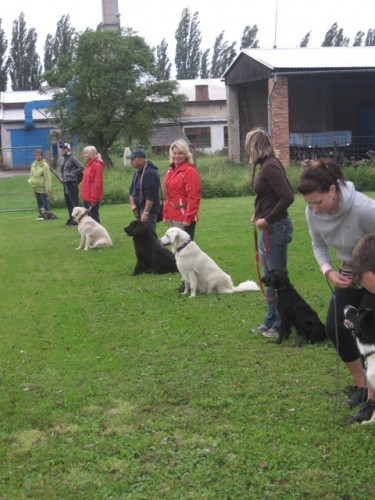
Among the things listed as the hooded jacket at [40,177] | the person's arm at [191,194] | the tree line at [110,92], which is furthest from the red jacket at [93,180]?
the tree line at [110,92]

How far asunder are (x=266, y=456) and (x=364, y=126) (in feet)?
108

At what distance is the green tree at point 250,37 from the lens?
2874 inches

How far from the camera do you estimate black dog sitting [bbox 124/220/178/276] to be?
10.4 metres

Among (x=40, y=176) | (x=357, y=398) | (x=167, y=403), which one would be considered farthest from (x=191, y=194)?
(x=40, y=176)

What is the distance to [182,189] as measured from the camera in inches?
341

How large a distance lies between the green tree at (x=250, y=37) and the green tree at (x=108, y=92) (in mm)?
36823

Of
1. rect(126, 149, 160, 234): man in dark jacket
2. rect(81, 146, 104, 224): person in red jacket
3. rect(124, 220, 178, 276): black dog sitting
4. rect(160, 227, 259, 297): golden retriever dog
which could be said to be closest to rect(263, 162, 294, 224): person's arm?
rect(160, 227, 259, 297): golden retriever dog

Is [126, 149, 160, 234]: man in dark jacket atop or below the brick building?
below

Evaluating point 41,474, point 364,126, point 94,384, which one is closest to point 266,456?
point 41,474

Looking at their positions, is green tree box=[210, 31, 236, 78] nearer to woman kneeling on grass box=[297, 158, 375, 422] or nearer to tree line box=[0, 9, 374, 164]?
tree line box=[0, 9, 374, 164]

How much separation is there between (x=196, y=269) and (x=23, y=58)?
60431 mm

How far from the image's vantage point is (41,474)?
4027 millimetres

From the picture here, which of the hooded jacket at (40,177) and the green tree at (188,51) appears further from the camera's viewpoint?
the green tree at (188,51)

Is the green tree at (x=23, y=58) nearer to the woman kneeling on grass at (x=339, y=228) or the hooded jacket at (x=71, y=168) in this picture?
the hooded jacket at (x=71, y=168)
